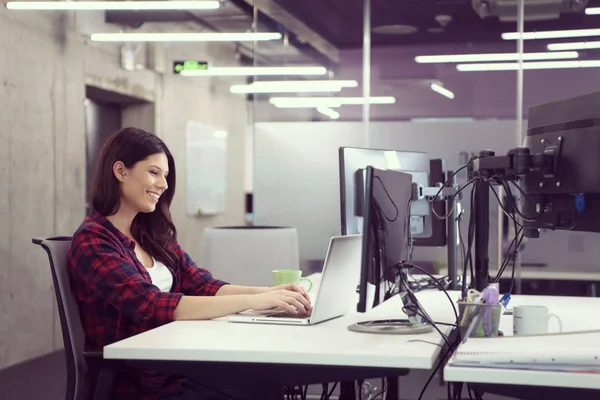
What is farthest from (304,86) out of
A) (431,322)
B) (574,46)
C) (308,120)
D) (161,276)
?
(431,322)

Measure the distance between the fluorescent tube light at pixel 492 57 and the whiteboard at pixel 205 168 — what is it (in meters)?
5.16

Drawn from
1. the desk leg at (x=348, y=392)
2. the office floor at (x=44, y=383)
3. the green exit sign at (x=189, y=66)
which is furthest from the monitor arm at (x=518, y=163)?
the green exit sign at (x=189, y=66)

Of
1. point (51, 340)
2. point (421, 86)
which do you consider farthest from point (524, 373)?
point (51, 340)

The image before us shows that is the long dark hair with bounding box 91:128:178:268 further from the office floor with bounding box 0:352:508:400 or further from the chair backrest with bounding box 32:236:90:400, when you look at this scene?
the office floor with bounding box 0:352:508:400

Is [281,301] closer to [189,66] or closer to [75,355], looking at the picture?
[75,355]

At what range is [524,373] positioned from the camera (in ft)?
5.27

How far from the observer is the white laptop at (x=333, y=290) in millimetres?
2113

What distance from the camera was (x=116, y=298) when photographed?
220 centimetres

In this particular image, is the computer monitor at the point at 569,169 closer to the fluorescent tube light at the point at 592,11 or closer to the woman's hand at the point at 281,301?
the woman's hand at the point at 281,301

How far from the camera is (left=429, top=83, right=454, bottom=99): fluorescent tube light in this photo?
538 centimetres

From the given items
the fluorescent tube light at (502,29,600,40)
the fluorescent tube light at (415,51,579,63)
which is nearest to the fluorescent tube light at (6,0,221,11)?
the fluorescent tube light at (415,51,579,63)

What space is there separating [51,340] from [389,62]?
3451 millimetres

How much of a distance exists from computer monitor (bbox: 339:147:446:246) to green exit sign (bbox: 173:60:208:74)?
229 inches

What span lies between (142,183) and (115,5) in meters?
2.97
